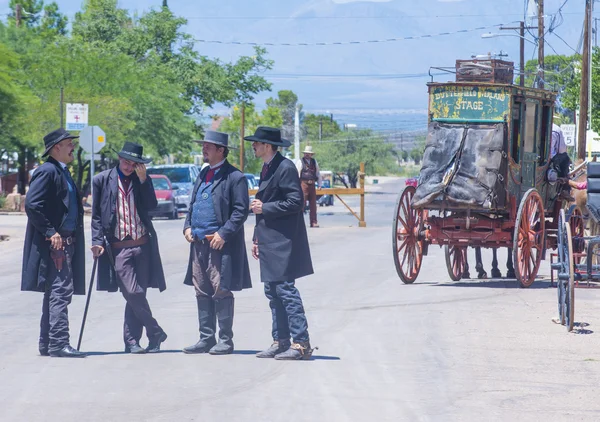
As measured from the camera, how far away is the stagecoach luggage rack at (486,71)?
653 inches

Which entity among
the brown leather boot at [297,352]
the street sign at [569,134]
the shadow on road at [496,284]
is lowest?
the shadow on road at [496,284]

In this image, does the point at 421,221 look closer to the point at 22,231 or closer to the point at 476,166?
the point at 476,166

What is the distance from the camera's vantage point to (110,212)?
10070 mm

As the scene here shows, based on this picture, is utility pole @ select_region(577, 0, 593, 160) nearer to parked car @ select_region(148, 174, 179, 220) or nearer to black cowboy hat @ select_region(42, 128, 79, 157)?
parked car @ select_region(148, 174, 179, 220)

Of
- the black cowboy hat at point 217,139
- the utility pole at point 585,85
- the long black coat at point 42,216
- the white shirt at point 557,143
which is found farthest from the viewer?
the utility pole at point 585,85

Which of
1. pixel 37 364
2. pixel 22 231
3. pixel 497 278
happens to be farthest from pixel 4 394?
pixel 22 231

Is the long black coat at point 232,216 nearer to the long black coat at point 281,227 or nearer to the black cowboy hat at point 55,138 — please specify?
the long black coat at point 281,227

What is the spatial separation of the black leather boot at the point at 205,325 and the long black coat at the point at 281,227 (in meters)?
0.60

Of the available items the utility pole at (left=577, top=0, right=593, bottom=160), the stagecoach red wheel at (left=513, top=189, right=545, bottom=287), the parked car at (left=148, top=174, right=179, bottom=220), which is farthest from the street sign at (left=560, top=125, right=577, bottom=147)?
the stagecoach red wheel at (left=513, top=189, right=545, bottom=287)

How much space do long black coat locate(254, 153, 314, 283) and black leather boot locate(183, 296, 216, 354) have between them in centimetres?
60

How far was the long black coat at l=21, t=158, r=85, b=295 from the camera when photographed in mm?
9781

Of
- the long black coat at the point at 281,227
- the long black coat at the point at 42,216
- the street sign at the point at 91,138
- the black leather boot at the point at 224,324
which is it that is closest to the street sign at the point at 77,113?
the street sign at the point at 91,138

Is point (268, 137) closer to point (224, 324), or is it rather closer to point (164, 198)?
point (224, 324)

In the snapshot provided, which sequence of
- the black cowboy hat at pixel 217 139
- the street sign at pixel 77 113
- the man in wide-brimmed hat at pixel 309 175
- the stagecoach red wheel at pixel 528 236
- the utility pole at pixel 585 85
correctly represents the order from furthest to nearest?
the utility pole at pixel 585 85
the street sign at pixel 77 113
the man in wide-brimmed hat at pixel 309 175
the stagecoach red wheel at pixel 528 236
the black cowboy hat at pixel 217 139
